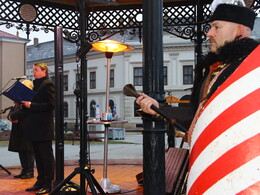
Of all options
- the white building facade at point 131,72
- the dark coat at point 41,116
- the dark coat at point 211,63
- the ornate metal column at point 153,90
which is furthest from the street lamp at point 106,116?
the white building facade at point 131,72

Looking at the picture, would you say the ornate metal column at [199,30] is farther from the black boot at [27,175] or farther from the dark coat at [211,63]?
the dark coat at [211,63]

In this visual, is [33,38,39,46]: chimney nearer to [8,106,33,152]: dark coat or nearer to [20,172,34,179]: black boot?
[8,106,33,152]: dark coat

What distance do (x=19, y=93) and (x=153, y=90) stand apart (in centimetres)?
381

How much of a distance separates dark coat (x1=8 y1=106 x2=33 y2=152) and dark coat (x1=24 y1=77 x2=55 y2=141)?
3.25 ft

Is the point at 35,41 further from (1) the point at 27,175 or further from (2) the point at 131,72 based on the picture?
(1) the point at 27,175

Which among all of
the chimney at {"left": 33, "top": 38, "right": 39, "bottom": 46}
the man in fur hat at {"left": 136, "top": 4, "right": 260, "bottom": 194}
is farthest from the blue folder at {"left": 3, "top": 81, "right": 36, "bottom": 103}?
the chimney at {"left": 33, "top": 38, "right": 39, "bottom": 46}

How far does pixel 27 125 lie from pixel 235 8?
4.10 meters

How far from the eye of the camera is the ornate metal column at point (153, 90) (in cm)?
197

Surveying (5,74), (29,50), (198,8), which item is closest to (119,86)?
(5,74)

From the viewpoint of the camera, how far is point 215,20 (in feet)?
5.86

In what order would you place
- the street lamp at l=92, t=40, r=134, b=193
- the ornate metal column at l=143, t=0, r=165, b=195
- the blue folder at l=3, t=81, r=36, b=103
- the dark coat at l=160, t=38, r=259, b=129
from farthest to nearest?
1. the blue folder at l=3, t=81, r=36, b=103
2. the street lamp at l=92, t=40, r=134, b=193
3. the ornate metal column at l=143, t=0, r=165, b=195
4. the dark coat at l=160, t=38, r=259, b=129

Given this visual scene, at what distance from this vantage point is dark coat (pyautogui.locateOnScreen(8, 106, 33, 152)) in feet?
20.4

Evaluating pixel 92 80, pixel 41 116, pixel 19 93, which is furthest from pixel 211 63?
pixel 92 80

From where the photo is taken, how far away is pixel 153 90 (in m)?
2.08
